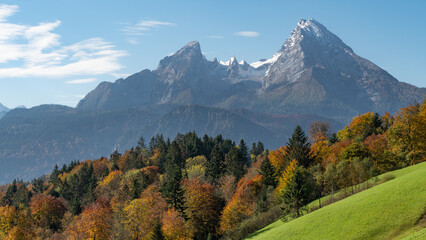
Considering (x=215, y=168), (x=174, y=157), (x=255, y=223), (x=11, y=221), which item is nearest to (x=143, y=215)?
(x=255, y=223)

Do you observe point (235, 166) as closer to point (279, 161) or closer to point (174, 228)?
point (279, 161)

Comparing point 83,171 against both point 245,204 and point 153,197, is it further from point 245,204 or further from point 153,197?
point 245,204

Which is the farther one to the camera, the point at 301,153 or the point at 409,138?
the point at 301,153

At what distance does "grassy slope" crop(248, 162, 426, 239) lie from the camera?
169 feet

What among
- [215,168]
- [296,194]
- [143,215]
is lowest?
[143,215]

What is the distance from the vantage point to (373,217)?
181 ft

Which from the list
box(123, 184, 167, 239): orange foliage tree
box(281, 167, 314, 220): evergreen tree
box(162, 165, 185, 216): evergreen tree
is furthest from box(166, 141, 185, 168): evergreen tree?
box(281, 167, 314, 220): evergreen tree

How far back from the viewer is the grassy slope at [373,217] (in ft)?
169

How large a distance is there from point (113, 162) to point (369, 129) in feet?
397

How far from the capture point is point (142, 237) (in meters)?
101

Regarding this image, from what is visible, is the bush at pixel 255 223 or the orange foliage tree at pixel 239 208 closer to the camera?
the bush at pixel 255 223

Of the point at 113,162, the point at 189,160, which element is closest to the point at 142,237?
the point at 189,160

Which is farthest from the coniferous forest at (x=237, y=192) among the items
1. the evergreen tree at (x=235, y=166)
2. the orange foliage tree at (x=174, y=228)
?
the evergreen tree at (x=235, y=166)

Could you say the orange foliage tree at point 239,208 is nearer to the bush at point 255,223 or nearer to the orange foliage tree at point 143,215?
the bush at point 255,223
